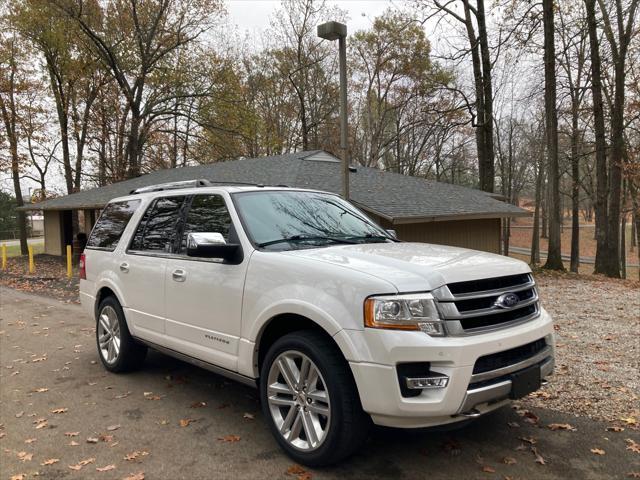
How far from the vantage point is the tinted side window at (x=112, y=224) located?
18.1 feet

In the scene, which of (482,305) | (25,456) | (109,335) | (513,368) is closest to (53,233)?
(109,335)

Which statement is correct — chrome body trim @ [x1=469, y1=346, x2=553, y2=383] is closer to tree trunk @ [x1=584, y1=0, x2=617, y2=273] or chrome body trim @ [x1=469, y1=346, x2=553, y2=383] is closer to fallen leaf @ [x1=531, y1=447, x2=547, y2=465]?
fallen leaf @ [x1=531, y1=447, x2=547, y2=465]

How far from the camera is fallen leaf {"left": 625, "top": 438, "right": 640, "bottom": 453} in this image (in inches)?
140

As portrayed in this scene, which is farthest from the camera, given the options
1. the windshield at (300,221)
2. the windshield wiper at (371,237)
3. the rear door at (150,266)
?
the rear door at (150,266)

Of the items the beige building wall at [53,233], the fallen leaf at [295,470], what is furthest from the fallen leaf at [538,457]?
the beige building wall at [53,233]

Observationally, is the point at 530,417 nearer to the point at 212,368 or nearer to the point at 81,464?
the point at 212,368

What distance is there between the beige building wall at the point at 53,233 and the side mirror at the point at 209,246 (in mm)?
25453

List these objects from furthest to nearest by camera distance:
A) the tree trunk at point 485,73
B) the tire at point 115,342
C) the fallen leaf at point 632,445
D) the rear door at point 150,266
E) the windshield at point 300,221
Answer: the tree trunk at point 485,73 < the tire at point 115,342 < the rear door at point 150,266 < the windshield at point 300,221 < the fallen leaf at point 632,445

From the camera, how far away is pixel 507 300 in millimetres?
3273

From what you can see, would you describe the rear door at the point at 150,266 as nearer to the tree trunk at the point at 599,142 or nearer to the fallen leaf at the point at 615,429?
the fallen leaf at the point at 615,429

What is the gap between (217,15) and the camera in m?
29.8

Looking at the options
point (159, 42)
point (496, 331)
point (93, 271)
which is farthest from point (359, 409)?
point (159, 42)

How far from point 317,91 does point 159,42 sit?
10542 mm

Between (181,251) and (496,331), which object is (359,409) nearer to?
(496,331)
